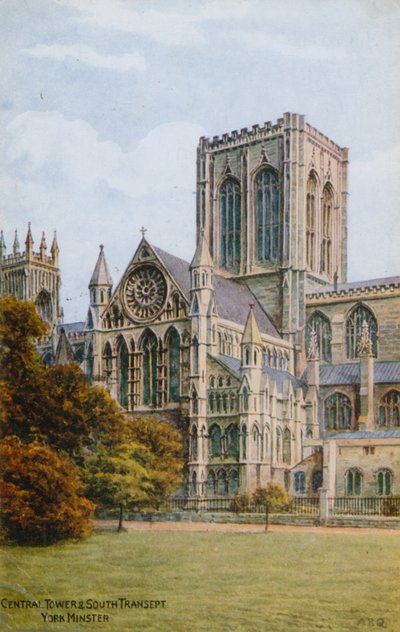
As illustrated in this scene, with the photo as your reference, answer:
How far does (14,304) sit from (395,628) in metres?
6.51

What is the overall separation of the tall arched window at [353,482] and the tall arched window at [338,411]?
3709 mm

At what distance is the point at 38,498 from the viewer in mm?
12156

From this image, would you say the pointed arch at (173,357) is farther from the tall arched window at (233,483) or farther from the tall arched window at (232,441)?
the tall arched window at (233,483)

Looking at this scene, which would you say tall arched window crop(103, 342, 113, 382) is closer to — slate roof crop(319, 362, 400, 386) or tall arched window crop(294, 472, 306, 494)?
tall arched window crop(294, 472, 306, 494)

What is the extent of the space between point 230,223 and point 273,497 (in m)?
9.02

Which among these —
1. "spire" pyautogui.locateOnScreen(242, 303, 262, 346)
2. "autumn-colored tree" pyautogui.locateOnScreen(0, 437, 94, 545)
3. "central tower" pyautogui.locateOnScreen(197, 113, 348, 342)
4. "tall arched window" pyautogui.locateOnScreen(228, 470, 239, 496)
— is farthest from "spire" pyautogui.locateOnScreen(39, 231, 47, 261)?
"central tower" pyautogui.locateOnScreen(197, 113, 348, 342)

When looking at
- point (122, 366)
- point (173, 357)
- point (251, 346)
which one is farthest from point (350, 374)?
point (122, 366)

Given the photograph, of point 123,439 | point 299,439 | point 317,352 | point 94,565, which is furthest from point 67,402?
point 317,352

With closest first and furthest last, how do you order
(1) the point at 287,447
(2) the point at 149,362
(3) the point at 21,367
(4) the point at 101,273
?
(3) the point at 21,367 < (4) the point at 101,273 < (1) the point at 287,447 < (2) the point at 149,362

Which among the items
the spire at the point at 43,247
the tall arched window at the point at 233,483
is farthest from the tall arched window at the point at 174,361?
the spire at the point at 43,247

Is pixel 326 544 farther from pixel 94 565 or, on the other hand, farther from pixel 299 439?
pixel 299 439

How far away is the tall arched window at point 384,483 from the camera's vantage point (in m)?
14.5

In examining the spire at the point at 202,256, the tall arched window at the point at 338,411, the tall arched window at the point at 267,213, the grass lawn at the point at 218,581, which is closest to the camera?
the grass lawn at the point at 218,581
